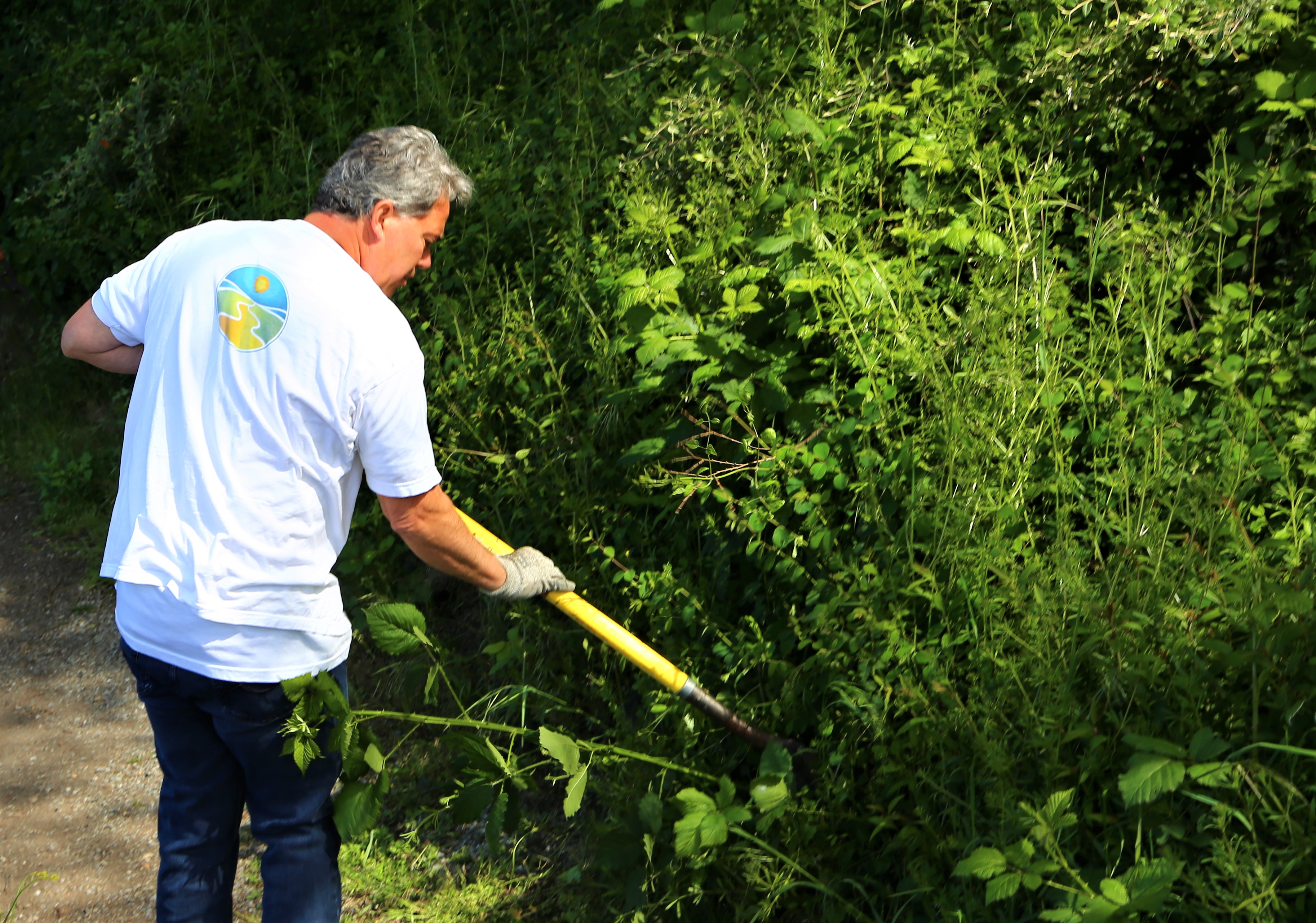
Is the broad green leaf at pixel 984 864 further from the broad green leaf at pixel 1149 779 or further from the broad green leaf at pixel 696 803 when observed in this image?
the broad green leaf at pixel 696 803

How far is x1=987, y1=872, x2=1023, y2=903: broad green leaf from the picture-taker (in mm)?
1883

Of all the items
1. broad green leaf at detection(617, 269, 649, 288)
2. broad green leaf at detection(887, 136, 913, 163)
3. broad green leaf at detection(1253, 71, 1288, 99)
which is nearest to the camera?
broad green leaf at detection(1253, 71, 1288, 99)

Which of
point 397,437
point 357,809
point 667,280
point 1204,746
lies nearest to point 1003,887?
point 1204,746

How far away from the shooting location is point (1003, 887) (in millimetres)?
1896

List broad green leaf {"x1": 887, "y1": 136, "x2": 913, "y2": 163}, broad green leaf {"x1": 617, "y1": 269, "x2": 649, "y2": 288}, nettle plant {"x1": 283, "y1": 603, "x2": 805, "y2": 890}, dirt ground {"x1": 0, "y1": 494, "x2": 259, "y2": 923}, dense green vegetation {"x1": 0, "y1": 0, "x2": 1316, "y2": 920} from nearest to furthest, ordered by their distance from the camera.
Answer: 1. dense green vegetation {"x1": 0, "y1": 0, "x2": 1316, "y2": 920}
2. nettle plant {"x1": 283, "y1": 603, "x2": 805, "y2": 890}
3. broad green leaf {"x1": 617, "y1": 269, "x2": 649, "y2": 288}
4. broad green leaf {"x1": 887, "y1": 136, "x2": 913, "y2": 163}
5. dirt ground {"x1": 0, "y1": 494, "x2": 259, "y2": 923}

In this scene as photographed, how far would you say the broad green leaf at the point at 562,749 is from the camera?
7.80 ft

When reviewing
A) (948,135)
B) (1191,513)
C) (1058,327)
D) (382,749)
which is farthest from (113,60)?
(1191,513)

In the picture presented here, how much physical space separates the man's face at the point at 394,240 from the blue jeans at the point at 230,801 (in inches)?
36.4

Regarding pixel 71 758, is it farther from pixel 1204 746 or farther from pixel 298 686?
pixel 1204 746

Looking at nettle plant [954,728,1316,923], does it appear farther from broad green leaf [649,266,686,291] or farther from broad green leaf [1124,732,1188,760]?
broad green leaf [649,266,686,291]

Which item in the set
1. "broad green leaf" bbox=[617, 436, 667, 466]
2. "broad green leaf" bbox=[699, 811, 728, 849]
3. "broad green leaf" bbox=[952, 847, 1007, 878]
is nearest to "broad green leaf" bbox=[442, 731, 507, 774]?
"broad green leaf" bbox=[699, 811, 728, 849]

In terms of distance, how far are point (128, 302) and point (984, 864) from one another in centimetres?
210

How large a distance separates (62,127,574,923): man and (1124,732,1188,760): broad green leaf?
1.43 m

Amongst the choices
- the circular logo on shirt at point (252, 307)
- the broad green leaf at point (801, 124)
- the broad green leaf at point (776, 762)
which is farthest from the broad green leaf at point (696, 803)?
the broad green leaf at point (801, 124)
